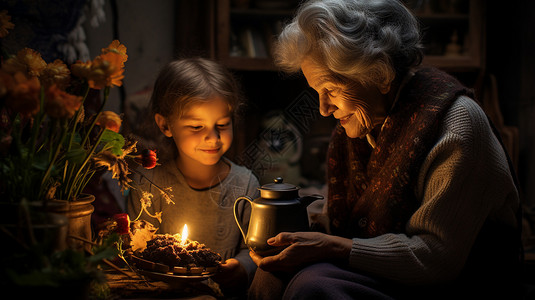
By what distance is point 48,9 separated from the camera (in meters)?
1.87

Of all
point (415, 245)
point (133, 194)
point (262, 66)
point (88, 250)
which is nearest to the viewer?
point (88, 250)

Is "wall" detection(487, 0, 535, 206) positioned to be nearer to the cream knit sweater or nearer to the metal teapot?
the cream knit sweater

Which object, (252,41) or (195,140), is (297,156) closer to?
(252,41)

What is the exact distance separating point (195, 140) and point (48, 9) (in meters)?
0.94

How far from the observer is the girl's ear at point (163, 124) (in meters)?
1.59

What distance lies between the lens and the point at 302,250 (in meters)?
1.18

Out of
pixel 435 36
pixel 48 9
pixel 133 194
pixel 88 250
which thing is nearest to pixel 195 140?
pixel 133 194

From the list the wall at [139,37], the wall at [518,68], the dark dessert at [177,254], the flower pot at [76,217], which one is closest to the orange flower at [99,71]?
the flower pot at [76,217]

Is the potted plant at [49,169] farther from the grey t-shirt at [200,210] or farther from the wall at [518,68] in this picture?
the wall at [518,68]

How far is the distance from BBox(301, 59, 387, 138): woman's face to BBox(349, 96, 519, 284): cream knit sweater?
0.77 feet

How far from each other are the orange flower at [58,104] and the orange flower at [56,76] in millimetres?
125

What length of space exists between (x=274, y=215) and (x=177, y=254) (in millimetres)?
265

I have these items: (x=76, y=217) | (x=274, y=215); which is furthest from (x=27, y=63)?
(x=274, y=215)

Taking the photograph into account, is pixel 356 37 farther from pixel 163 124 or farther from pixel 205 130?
pixel 163 124
